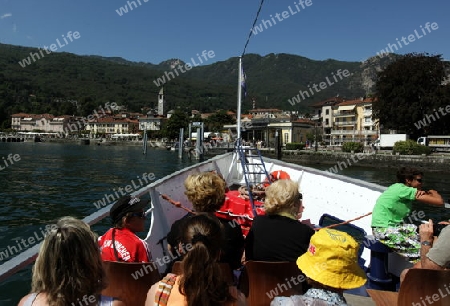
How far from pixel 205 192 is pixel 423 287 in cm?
200

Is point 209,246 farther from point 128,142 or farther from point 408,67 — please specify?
point 128,142

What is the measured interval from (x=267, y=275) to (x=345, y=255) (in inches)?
35.0

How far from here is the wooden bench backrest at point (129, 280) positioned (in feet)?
9.02

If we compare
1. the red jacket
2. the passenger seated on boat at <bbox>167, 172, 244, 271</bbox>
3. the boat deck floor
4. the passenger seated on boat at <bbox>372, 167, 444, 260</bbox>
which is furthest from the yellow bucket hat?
the passenger seated on boat at <bbox>372, 167, 444, 260</bbox>

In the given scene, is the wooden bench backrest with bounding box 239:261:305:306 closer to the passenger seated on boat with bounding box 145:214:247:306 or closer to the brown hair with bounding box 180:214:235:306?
the passenger seated on boat with bounding box 145:214:247:306

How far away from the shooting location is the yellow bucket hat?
215 cm

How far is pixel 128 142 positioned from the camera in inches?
4855

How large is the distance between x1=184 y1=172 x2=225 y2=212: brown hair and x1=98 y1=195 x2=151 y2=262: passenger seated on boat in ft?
1.96

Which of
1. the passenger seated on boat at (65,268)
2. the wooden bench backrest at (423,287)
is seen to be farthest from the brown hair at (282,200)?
the passenger seated on boat at (65,268)

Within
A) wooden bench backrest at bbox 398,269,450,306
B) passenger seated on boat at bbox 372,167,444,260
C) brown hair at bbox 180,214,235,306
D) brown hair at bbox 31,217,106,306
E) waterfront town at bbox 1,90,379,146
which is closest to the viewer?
brown hair at bbox 31,217,106,306

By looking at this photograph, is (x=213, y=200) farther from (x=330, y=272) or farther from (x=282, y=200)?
(x=330, y=272)

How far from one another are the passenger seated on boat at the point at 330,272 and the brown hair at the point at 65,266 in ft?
3.67

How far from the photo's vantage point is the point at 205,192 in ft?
12.2

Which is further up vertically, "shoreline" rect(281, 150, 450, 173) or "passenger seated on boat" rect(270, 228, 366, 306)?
"passenger seated on boat" rect(270, 228, 366, 306)
